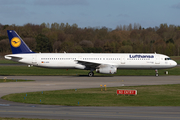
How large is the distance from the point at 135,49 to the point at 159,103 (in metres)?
104

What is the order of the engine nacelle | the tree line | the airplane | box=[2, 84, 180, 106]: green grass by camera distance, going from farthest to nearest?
the tree line < the airplane < the engine nacelle < box=[2, 84, 180, 106]: green grass

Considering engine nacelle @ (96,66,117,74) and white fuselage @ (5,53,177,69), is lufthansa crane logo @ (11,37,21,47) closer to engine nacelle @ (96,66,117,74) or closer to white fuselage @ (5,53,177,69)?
white fuselage @ (5,53,177,69)

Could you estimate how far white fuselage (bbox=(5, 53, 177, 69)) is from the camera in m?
48.7

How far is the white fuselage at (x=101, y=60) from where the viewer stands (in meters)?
48.7

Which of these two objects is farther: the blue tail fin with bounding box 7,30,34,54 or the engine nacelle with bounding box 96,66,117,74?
the blue tail fin with bounding box 7,30,34,54

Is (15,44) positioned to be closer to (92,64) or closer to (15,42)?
(15,42)

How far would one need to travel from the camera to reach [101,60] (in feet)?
161

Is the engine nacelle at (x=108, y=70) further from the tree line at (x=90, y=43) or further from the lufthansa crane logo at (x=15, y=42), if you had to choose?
the tree line at (x=90, y=43)

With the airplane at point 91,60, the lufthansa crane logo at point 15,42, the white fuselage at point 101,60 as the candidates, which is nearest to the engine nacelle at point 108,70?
the airplane at point 91,60

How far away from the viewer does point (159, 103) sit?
72.5ft

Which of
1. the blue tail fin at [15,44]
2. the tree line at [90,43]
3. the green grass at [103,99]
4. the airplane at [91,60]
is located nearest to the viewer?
the green grass at [103,99]

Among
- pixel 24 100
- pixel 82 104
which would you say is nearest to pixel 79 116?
pixel 82 104

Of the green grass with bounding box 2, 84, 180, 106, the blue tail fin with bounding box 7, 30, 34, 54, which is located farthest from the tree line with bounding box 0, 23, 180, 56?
the green grass with bounding box 2, 84, 180, 106

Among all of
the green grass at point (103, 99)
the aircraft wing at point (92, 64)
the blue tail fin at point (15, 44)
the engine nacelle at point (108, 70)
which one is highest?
the blue tail fin at point (15, 44)
